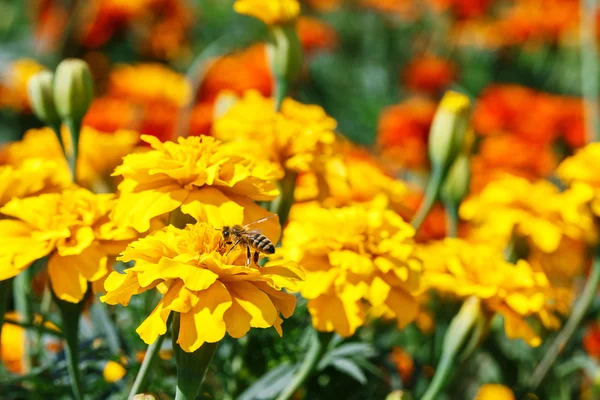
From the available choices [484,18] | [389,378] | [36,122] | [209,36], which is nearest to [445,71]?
[484,18]

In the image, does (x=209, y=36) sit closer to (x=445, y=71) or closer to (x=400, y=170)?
(x=445, y=71)

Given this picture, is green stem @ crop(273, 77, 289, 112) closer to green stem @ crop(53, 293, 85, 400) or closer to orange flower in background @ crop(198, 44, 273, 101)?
green stem @ crop(53, 293, 85, 400)

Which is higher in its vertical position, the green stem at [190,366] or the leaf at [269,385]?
the green stem at [190,366]

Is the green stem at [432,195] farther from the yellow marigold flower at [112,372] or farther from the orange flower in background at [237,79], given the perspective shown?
the orange flower in background at [237,79]

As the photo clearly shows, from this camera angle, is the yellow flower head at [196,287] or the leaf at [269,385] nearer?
the yellow flower head at [196,287]

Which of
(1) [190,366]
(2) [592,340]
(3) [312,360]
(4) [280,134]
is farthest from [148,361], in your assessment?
(2) [592,340]

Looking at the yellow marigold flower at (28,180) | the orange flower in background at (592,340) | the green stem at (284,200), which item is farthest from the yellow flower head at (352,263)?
the orange flower in background at (592,340)

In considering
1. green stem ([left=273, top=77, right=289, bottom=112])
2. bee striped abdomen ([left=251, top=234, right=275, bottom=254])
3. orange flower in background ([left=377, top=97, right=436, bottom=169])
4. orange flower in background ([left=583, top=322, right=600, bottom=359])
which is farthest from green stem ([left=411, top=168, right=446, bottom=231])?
orange flower in background ([left=377, top=97, right=436, bottom=169])
